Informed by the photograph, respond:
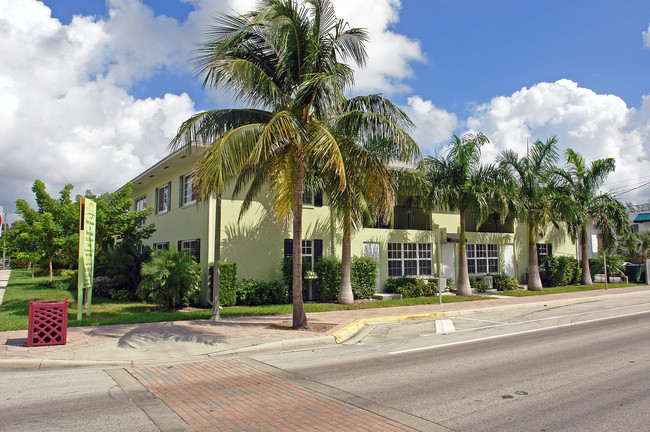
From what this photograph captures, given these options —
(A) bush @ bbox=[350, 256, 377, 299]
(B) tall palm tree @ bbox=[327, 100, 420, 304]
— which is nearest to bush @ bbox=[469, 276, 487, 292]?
(A) bush @ bbox=[350, 256, 377, 299]

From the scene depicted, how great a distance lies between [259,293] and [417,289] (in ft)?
24.1

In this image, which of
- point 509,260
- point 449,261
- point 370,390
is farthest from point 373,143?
point 509,260

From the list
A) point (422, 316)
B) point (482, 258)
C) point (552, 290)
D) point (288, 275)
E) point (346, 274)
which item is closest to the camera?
point (422, 316)

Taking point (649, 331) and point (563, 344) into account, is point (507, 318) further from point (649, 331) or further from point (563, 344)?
point (563, 344)

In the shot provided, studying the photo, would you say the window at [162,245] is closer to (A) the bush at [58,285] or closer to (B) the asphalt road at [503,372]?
(A) the bush at [58,285]

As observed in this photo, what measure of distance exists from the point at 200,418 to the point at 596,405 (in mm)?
4846

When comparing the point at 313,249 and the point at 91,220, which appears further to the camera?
the point at 313,249

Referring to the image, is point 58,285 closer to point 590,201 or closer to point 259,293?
point 259,293

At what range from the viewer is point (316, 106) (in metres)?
11.7

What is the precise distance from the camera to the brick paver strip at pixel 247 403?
5160 millimetres

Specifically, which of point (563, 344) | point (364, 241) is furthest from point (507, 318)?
point (364, 241)

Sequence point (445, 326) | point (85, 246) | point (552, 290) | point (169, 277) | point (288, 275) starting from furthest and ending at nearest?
point (552, 290)
point (288, 275)
point (169, 277)
point (445, 326)
point (85, 246)

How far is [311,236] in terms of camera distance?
18766 mm

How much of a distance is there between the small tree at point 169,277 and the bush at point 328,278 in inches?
202
